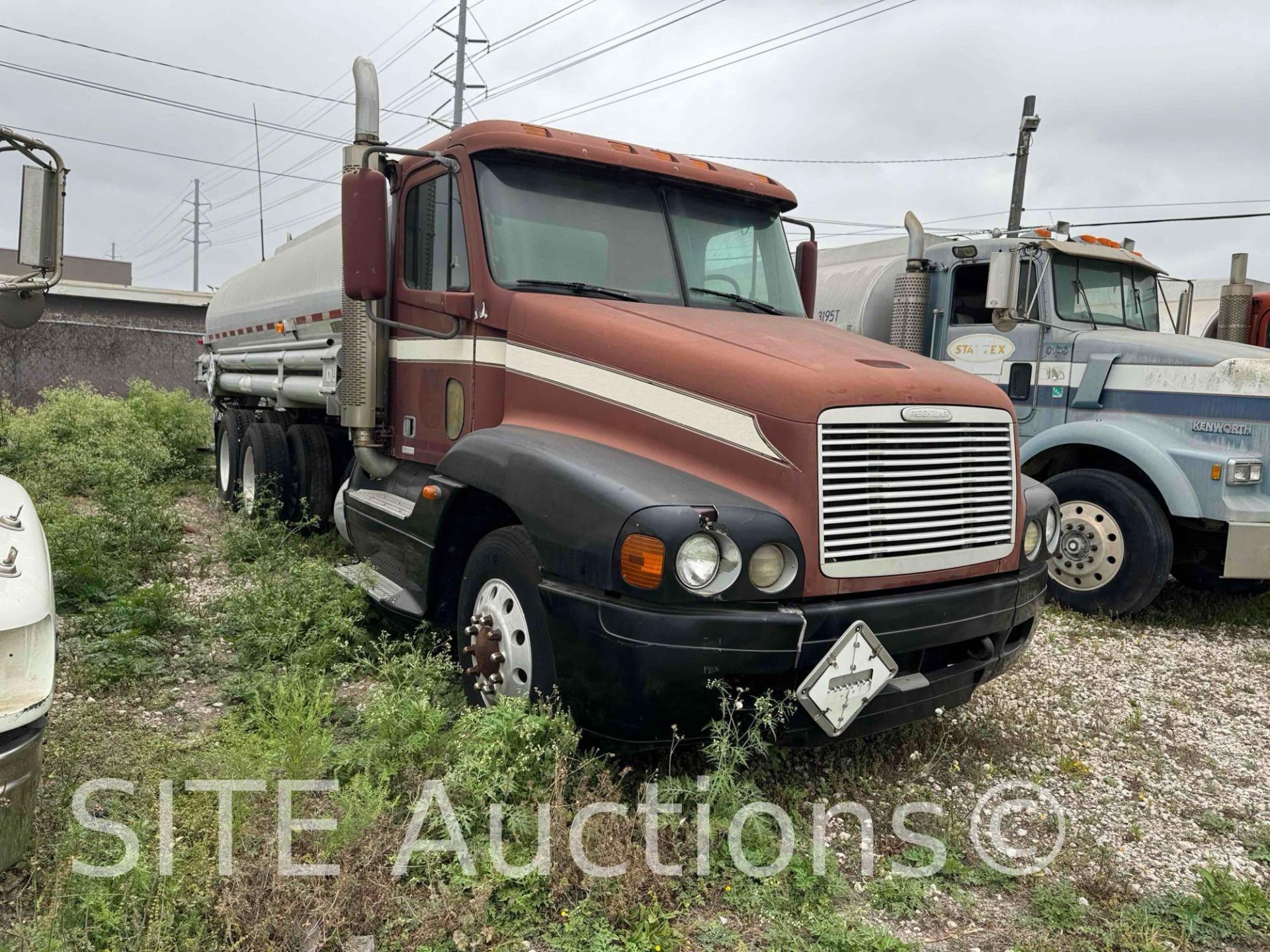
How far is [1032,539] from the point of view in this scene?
13.7ft

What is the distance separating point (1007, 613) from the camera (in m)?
3.85

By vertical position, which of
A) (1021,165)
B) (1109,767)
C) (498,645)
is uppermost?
(1021,165)

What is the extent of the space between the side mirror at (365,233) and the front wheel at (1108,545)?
492cm

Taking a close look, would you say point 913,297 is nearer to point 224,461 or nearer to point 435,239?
point 435,239

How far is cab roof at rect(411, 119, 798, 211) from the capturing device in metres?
4.50

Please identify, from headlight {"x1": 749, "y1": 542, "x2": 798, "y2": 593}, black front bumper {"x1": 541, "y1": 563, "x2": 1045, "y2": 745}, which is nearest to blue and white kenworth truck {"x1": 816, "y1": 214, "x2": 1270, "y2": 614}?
black front bumper {"x1": 541, "y1": 563, "x2": 1045, "y2": 745}

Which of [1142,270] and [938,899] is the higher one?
[1142,270]

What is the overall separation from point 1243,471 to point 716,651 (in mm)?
5098

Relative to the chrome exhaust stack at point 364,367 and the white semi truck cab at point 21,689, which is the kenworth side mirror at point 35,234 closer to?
the white semi truck cab at point 21,689

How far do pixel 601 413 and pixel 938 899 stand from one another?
2.17 meters

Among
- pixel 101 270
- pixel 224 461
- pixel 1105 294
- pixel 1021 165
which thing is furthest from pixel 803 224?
pixel 101 270

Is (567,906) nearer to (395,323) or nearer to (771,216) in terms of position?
(395,323)

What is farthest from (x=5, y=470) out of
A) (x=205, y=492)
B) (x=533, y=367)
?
(x=533, y=367)

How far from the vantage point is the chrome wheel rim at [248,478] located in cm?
838
